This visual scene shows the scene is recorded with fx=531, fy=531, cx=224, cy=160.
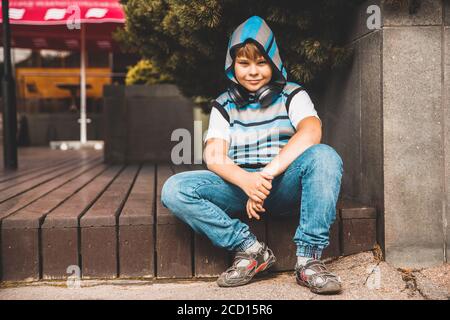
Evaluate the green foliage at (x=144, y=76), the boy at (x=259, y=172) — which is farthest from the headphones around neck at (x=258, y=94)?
the green foliage at (x=144, y=76)

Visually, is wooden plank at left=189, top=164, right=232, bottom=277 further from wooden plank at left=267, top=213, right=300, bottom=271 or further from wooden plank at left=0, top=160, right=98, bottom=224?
wooden plank at left=0, top=160, right=98, bottom=224

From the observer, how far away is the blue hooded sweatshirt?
7.75ft

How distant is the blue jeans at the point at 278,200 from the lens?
213cm

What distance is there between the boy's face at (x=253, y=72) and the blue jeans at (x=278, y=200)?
0.40 meters

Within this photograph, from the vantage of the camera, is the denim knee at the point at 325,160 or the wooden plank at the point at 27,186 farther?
the wooden plank at the point at 27,186

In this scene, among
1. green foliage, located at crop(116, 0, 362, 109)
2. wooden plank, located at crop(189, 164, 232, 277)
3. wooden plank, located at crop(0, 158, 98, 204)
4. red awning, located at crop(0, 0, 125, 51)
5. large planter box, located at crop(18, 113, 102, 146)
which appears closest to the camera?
wooden plank, located at crop(189, 164, 232, 277)

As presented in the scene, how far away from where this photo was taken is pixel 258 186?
2.11 meters

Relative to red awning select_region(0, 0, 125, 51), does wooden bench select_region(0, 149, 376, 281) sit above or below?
below

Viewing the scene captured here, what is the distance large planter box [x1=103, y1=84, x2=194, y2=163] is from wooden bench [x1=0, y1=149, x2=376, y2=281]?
2706 millimetres

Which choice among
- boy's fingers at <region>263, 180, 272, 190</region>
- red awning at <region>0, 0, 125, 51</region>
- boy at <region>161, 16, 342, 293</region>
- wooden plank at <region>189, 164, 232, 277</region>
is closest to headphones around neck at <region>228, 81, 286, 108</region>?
boy at <region>161, 16, 342, 293</region>

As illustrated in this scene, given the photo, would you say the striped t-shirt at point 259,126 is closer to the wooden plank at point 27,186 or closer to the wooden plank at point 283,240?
the wooden plank at point 283,240

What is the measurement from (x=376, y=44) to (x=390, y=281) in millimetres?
1046

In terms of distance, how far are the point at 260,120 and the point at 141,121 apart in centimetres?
319

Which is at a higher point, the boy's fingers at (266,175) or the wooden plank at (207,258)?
the boy's fingers at (266,175)
